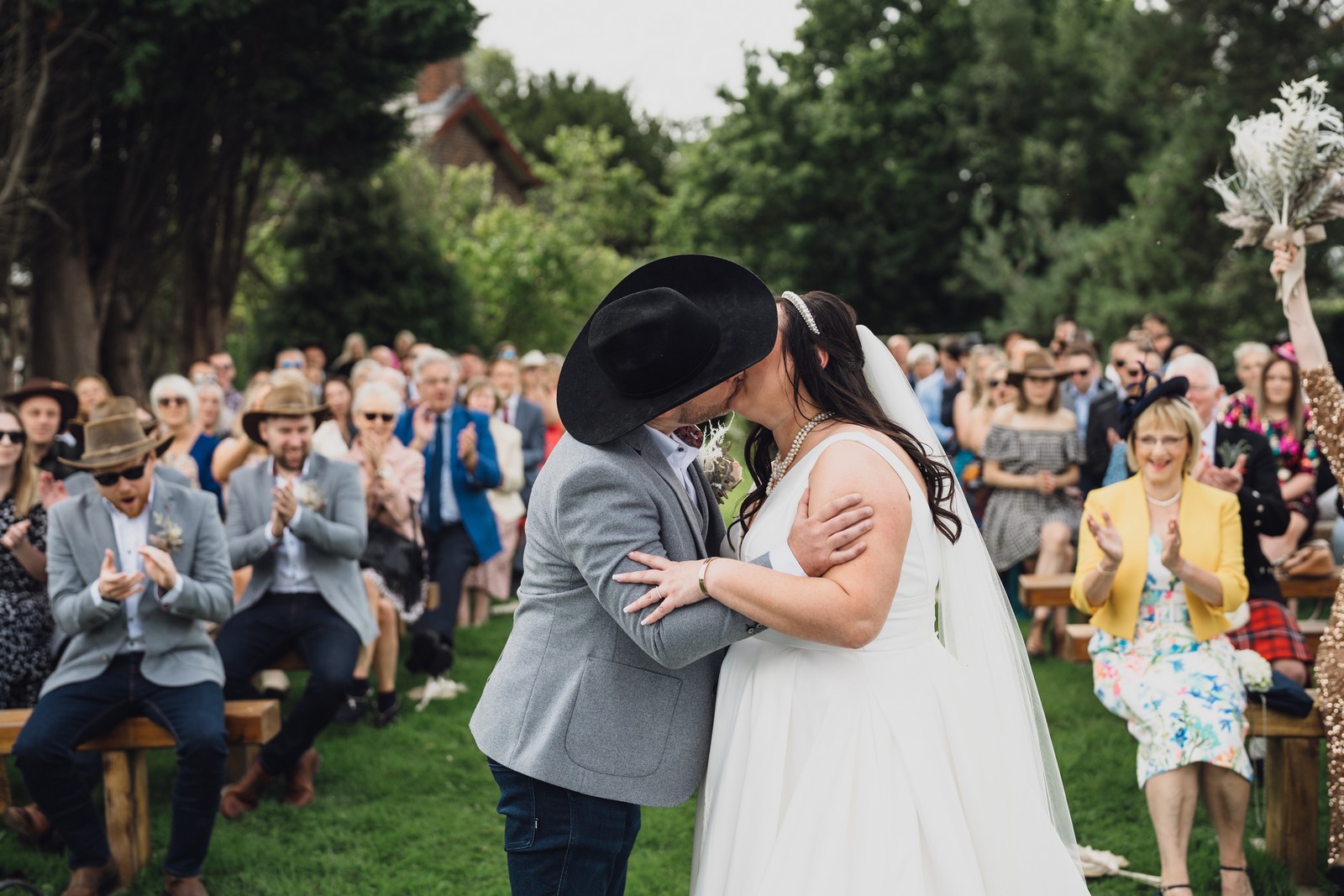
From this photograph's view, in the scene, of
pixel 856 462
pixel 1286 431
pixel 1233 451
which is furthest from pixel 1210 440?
pixel 856 462

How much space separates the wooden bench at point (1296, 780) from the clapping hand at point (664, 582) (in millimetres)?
3005

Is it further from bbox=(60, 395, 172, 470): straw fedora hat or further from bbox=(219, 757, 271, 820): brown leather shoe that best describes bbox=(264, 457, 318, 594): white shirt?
bbox=(60, 395, 172, 470): straw fedora hat

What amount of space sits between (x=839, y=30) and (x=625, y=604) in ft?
95.2

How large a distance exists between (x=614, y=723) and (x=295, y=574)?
3810 millimetres

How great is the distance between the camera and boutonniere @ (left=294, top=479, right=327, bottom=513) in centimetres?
600

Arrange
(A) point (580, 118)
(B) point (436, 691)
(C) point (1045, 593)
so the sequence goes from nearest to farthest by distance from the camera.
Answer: (C) point (1045, 593) < (B) point (436, 691) < (A) point (580, 118)

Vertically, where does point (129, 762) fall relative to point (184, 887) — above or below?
above

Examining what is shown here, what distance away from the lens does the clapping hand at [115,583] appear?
4.41 meters

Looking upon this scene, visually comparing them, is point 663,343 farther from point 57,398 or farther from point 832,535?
point 57,398

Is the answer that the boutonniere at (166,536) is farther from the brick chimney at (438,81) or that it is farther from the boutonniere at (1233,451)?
the brick chimney at (438,81)

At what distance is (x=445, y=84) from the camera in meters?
37.2

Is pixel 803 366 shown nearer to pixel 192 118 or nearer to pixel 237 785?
pixel 237 785

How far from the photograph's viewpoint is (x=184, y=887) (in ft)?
15.1

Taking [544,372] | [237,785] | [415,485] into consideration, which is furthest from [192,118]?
[237,785]
